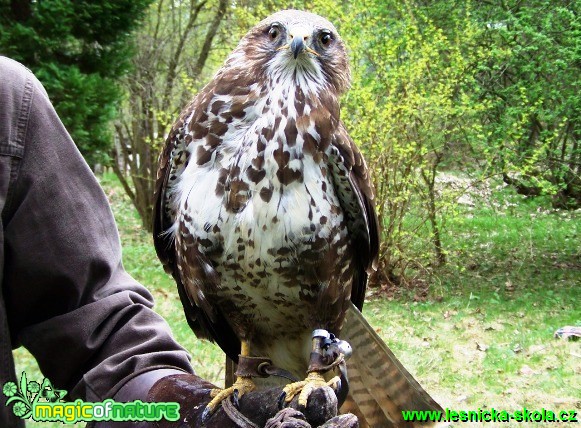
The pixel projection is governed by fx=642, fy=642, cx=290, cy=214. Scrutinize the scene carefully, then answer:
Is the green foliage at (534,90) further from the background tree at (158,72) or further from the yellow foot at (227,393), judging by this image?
the yellow foot at (227,393)

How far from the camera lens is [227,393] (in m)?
1.92

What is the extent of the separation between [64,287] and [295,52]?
1047 mm

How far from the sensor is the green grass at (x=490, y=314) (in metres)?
5.29

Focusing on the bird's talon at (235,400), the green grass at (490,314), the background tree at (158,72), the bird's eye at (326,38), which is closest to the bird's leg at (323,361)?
the bird's talon at (235,400)

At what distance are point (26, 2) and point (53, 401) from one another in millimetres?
5794

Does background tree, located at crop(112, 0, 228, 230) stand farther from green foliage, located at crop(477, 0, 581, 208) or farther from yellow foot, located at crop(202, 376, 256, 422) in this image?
yellow foot, located at crop(202, 376, 256, 422)

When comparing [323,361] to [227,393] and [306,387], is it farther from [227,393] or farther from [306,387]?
[227,393]

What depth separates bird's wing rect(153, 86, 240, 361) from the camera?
210 cm

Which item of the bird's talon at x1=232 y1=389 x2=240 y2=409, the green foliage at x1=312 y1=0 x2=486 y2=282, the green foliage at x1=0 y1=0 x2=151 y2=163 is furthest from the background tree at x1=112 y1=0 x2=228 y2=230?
the bird's talon at x1=232 y1=389 x2=240 y2=409

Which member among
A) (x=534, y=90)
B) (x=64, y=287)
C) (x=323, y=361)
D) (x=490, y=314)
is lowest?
(x=490, y=314)

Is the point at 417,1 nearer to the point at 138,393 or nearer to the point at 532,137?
the point at 532,137

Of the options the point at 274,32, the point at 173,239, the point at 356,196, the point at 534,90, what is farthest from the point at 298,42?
the point at 534,90

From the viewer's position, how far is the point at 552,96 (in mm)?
8133

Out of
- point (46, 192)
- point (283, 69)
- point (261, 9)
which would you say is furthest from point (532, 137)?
point (46, 192)
